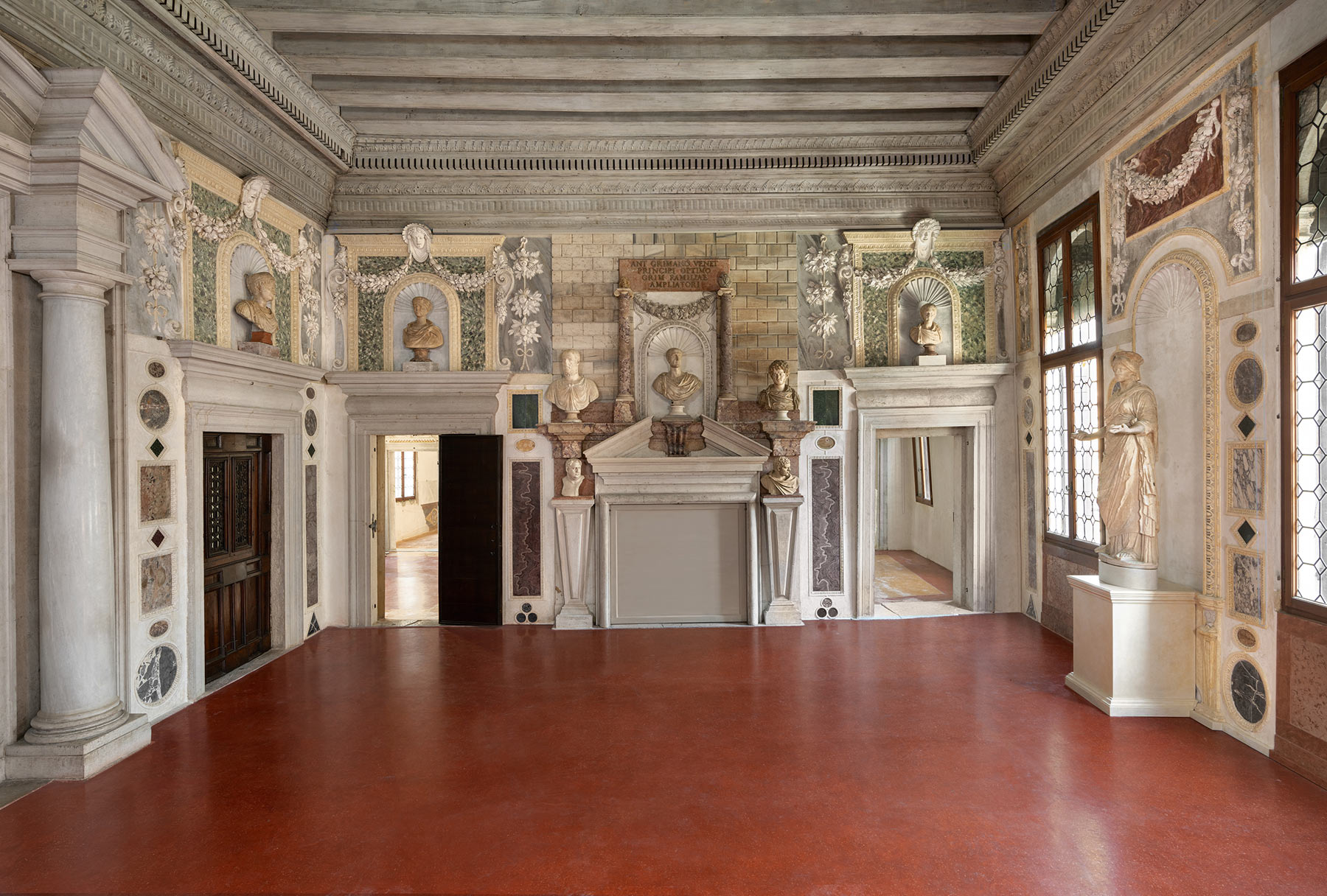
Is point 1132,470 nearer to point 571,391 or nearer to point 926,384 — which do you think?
point 926,384

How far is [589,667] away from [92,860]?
3.17m

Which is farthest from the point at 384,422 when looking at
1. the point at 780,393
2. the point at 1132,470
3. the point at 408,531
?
the point at 408,531

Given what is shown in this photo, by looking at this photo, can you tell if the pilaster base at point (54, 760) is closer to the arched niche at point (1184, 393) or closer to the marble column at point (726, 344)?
the marble column at point (726, 344)

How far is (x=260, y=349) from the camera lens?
542 centimetres

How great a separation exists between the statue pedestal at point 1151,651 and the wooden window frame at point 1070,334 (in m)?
1.24

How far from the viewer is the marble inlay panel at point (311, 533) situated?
20.5ft

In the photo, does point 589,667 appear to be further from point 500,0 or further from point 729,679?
point 500,0

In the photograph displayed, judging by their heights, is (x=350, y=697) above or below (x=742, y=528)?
below

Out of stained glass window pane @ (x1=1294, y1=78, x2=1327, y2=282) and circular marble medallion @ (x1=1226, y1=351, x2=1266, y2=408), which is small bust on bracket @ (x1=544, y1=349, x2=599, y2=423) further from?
stained glass window pane @ (x1=1294, y1=78, x2=1327, y2=282)

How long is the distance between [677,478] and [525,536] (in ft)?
5.52

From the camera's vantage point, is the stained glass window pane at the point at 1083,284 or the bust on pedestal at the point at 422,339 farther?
the bust on pedestal at the point at 422,339

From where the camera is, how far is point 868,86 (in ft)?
19.3

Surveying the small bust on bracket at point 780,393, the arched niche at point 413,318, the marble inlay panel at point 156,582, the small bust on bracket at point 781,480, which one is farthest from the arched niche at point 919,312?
the marble inlay panel at point 156,582

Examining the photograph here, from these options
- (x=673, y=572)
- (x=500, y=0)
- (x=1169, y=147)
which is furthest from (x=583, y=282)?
(x=1169, y=147)
